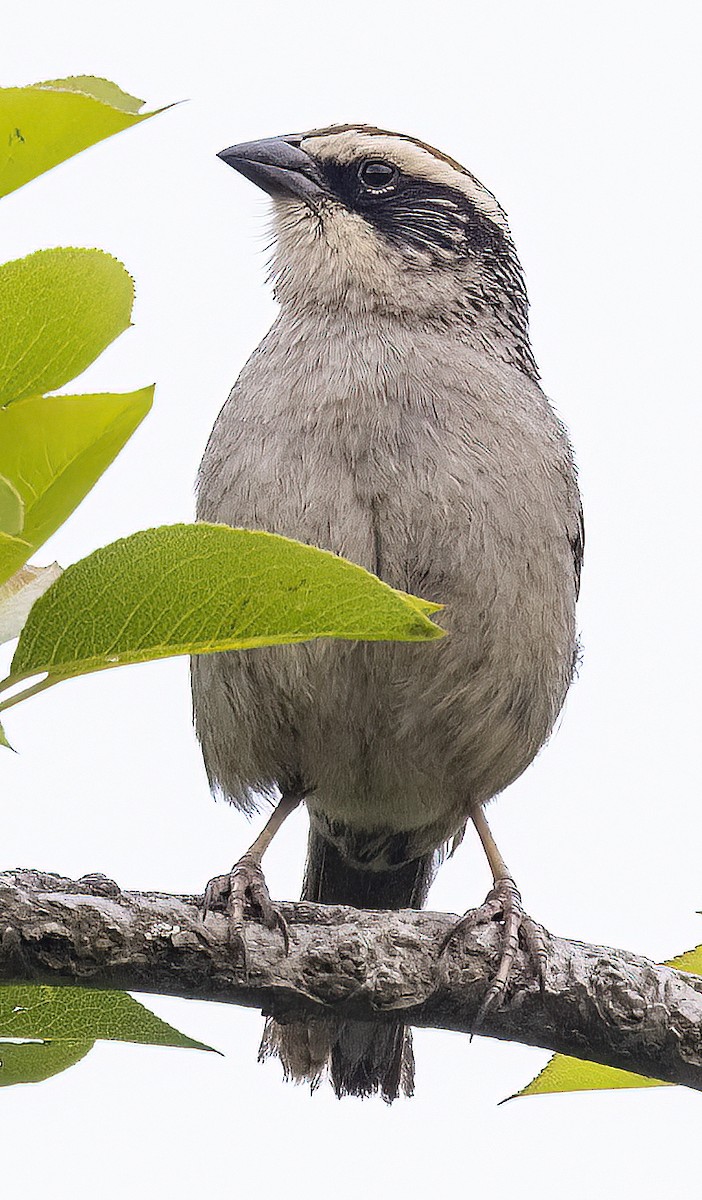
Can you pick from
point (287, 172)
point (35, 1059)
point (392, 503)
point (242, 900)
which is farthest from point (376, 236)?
point (35, 1059)

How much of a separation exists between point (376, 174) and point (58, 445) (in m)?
3.01

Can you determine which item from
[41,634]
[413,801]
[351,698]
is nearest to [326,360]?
[351,698]

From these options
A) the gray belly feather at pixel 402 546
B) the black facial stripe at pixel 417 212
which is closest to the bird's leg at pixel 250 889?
the gray belly feather at pixel 402 546

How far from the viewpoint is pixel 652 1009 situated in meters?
2.98

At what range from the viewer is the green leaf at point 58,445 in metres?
1.77

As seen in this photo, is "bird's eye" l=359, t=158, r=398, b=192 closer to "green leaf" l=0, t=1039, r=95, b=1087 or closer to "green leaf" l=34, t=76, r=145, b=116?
"green leaf" l=34, t=76, r=145, b=116

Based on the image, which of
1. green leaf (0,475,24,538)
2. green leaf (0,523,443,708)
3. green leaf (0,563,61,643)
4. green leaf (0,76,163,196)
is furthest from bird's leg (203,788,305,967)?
green leaf (0,76,163,196)

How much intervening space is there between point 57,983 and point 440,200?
314cm

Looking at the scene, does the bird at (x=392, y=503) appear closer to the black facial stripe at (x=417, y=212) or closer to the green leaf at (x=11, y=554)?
the black facial stripe at (x=417, y=212)

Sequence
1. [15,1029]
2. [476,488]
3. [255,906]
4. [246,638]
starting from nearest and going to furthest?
[246,638] → [15,1029] → [255,906] → [476,488]

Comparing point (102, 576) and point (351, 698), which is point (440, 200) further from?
point (102, 576)

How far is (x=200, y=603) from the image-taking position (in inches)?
63.2

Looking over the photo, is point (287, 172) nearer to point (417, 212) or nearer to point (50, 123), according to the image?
point (417, 212)

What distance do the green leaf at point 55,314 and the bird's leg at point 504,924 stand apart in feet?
5.58
